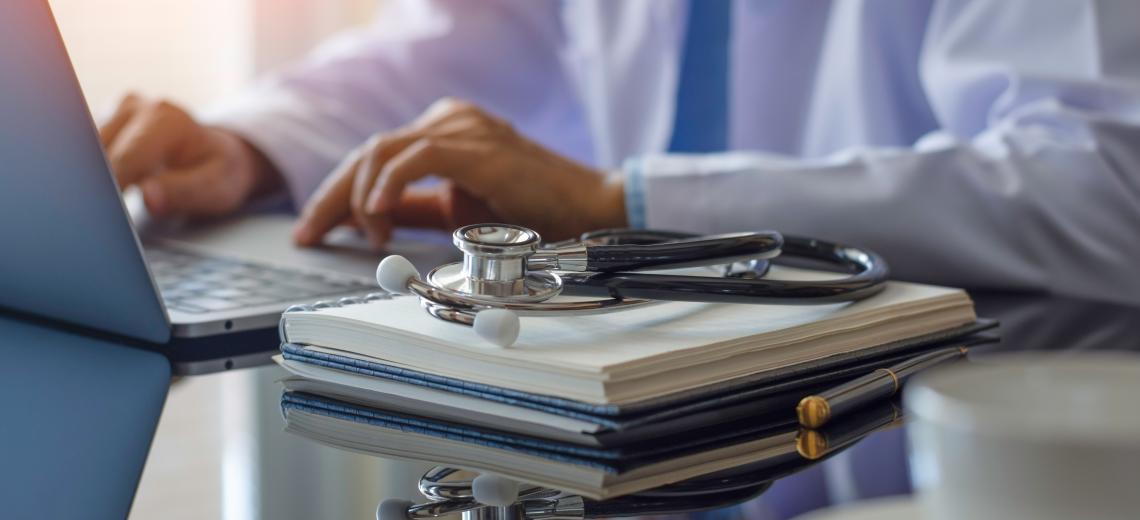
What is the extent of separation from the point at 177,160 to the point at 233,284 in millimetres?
398

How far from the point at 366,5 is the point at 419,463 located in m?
2.48

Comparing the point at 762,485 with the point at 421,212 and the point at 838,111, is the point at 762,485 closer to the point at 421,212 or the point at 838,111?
the point at 421,212

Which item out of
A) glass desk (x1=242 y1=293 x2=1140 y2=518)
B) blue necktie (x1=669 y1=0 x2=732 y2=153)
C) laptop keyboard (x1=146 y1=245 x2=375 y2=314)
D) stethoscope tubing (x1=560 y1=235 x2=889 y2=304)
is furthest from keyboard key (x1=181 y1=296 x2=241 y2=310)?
blue necktie (x1=669 y1=0 x2=732 y2=153)

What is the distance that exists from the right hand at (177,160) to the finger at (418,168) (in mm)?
221

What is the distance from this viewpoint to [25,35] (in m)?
0.46

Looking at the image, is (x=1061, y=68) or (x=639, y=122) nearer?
(x=1061, y=68)

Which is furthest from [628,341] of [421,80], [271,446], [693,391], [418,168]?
[421,80]

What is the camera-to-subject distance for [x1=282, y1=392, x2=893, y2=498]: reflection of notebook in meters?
0.33

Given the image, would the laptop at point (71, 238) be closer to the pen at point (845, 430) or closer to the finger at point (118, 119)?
the pen at point (845, 430)

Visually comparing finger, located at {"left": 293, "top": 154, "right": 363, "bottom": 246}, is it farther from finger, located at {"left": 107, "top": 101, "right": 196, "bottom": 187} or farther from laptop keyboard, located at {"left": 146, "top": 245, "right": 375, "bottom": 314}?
finger, located at {"left": 107, "top": 101, "right": 196, "bottom": 187}

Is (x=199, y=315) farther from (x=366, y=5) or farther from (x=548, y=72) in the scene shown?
(x=366, y=5)

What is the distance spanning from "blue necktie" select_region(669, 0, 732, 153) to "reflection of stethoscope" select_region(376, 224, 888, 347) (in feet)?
2.41

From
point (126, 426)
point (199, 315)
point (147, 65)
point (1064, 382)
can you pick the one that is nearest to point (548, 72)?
point (199, 315)

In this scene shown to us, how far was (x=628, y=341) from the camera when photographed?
0.38 m
